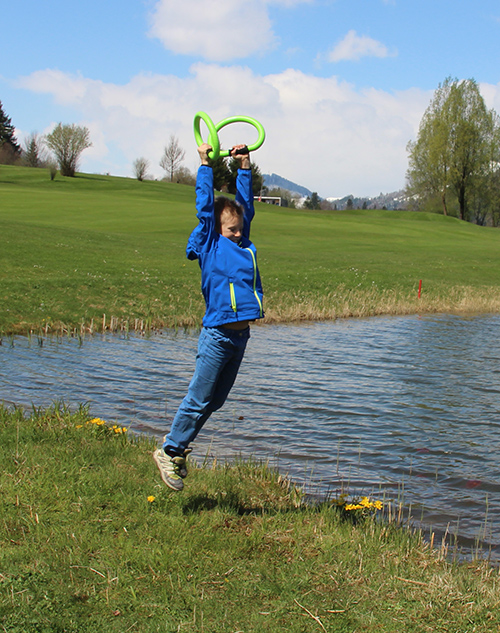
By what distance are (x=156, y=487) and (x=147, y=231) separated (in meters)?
37.5

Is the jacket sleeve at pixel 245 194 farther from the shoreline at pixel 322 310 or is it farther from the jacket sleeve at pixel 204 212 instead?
the shoreline at pixel 322 310

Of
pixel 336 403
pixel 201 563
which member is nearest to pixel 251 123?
pixel 201 563

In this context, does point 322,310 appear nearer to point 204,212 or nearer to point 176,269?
point 176,269

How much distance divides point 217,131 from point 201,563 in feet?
11.9

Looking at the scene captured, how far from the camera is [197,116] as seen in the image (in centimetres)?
620

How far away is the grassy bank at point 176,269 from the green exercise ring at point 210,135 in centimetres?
1059

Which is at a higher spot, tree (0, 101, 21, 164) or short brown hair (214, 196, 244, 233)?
tree (0, 101, 21, 164)

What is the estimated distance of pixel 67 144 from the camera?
326ft

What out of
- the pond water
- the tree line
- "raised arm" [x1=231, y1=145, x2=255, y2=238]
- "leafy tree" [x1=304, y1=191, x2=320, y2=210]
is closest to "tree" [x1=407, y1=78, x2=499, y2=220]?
the tree line

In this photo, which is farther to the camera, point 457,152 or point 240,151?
point 457,152

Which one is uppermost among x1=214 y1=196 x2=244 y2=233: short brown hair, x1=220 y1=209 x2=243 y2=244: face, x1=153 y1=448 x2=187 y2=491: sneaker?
x1=214 y1=196 x2=244 y2=233: short brown hair

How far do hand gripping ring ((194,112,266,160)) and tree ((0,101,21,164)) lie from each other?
113 m

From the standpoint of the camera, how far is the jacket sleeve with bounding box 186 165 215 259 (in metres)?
5.09

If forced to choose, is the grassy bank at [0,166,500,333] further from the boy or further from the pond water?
the boy
